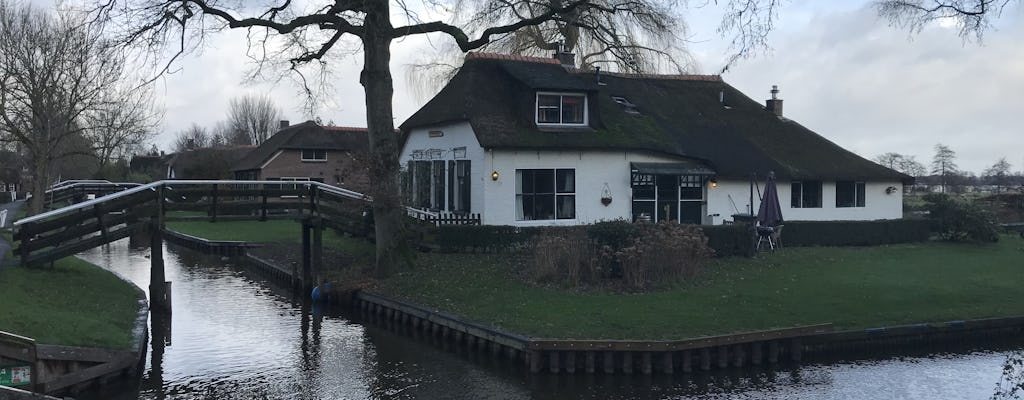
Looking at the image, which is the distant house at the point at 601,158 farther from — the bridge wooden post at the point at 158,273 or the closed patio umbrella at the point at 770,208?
the bridge wooden post at the point at 158,273

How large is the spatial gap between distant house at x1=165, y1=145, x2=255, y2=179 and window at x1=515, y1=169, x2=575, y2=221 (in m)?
42.1

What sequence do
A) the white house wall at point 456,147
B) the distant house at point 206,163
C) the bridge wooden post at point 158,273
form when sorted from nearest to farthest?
the bridge wooden post at point 158,273 < the white house wall at point 456,147 < the distant house at point 206,163

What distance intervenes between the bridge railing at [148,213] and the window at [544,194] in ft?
12.1

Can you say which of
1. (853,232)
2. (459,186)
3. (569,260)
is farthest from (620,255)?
(853,232)

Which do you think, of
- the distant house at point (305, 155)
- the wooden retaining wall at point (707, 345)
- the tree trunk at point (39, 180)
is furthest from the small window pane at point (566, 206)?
the distant house at point (305, 155)

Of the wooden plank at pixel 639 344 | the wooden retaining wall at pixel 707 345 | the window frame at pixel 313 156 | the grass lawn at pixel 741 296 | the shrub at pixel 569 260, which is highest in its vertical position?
the window frame at pixel 313 156

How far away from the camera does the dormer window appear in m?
25.8

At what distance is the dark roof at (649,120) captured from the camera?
25344 millimetres

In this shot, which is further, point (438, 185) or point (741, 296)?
point (438, 185)

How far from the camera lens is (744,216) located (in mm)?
26125

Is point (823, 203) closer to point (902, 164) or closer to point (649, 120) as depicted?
point (649, 120)

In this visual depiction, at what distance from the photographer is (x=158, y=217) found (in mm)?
19578

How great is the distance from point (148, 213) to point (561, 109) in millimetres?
12977

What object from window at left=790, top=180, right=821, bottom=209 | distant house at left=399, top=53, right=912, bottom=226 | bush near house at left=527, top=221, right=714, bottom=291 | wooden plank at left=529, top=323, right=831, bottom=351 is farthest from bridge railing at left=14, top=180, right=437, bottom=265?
window at left=790, top=180, right=821, bottom=209
